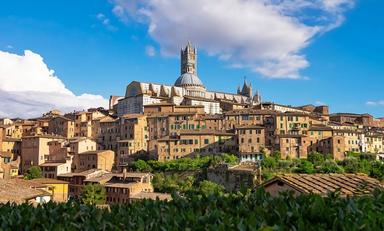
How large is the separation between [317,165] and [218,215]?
52986mm

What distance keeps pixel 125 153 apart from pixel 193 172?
638 inches

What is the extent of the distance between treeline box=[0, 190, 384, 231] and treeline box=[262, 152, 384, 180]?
4582cm

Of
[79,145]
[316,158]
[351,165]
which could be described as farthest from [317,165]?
[79,145]

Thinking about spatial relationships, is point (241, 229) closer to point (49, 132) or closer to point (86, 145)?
point (86, 145)

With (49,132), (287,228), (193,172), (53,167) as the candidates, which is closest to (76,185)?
(53,167)

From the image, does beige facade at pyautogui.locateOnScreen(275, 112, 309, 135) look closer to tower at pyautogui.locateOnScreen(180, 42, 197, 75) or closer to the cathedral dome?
the cathedral dome

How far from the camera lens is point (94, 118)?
8275 centimetres

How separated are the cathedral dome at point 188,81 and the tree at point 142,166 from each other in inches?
1787

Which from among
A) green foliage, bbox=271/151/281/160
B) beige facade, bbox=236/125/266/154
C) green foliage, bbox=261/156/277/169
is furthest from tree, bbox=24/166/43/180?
green foliage, bbox=271/151/281/160

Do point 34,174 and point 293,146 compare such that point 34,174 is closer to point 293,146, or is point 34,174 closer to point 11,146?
point 11,146

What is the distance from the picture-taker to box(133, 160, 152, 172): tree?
205 ft

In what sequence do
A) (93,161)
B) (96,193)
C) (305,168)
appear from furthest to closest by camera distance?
(93,161)
(305,168)
(96,193)

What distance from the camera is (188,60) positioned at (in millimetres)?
119938

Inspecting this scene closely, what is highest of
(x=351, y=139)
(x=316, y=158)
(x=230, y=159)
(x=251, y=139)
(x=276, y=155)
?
(x=351, y=139)
